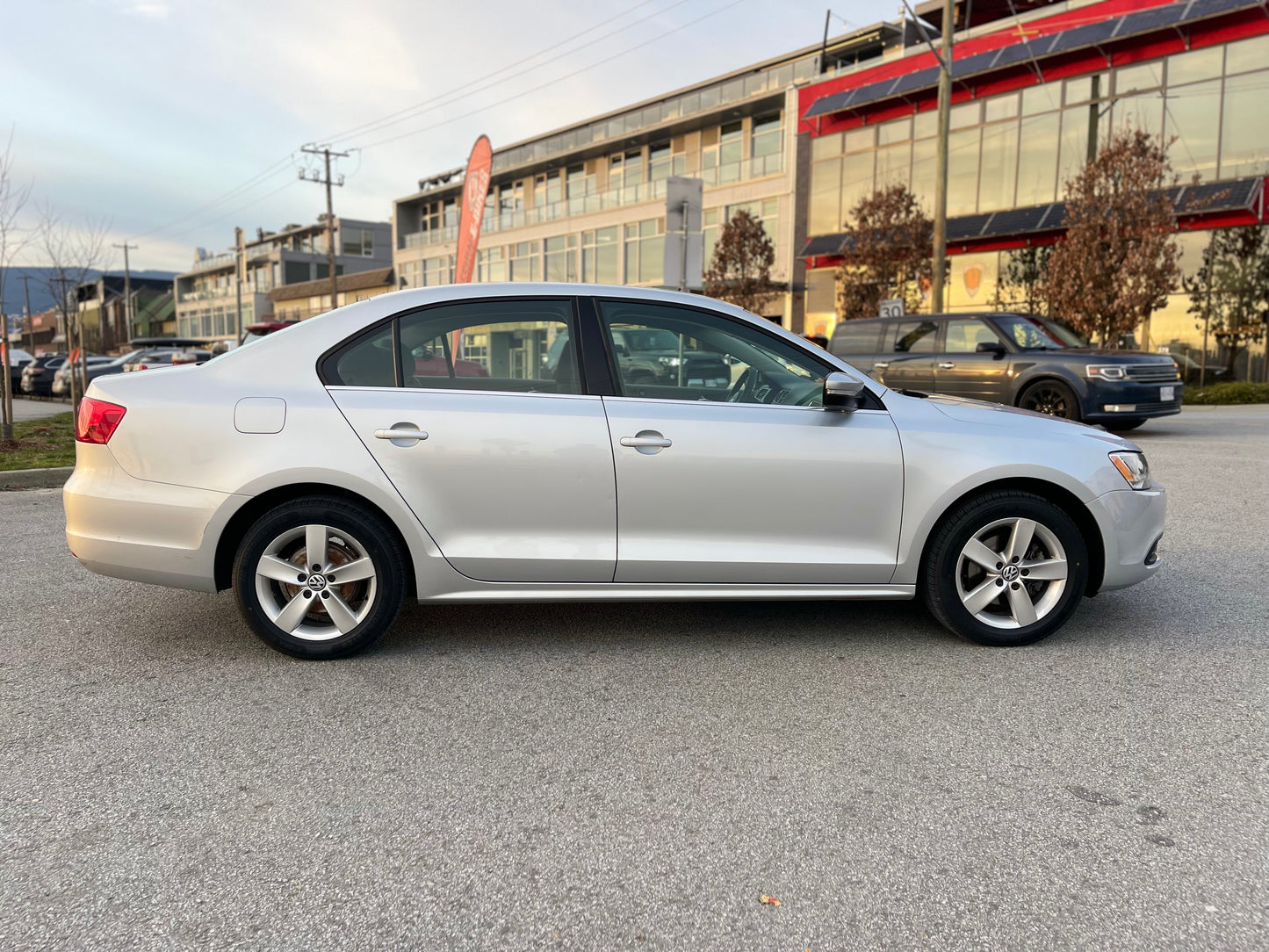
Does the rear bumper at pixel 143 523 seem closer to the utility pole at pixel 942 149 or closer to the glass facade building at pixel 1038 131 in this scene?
the utility pole at pixel 942 149

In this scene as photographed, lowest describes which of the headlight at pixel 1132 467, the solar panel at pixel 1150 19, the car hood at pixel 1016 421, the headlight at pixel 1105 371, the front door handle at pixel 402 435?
the headlight at pixel 1132 467

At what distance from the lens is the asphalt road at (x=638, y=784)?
7.33 feet

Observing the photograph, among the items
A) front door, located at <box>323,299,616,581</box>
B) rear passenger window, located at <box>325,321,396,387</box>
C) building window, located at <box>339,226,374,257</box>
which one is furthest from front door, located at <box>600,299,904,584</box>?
building window, located at <box>339,226,374,257</box>

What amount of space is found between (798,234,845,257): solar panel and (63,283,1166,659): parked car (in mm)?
27666

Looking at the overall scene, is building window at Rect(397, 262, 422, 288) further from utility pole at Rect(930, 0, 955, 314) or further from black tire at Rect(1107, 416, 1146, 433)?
black tire at Rect(1107, 416, 1146, 433)

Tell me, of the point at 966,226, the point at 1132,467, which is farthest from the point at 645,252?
the point at 1132,467

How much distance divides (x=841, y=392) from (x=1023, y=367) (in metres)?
9.77

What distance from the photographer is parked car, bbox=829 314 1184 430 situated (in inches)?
479

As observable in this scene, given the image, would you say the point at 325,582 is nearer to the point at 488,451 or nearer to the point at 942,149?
the point at 488,451

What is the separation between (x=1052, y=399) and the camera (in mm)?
12484

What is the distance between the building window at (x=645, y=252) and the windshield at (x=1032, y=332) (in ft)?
88.2

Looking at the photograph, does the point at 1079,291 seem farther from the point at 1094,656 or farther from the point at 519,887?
the point at 519,887

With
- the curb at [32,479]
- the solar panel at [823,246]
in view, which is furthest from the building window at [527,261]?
the curb at [32,479]

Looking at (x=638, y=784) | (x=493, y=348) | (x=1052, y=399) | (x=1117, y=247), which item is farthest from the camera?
(x=1117, y=247)
